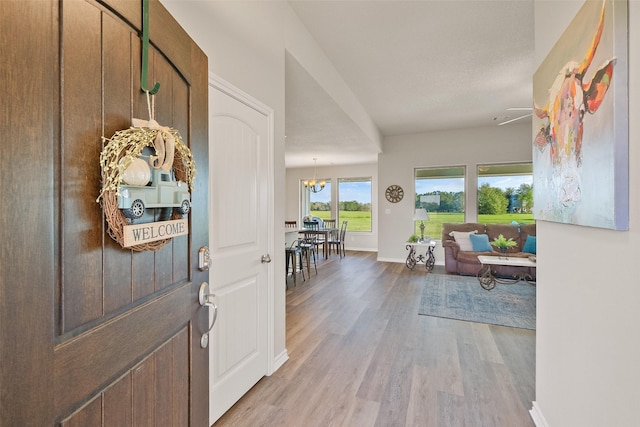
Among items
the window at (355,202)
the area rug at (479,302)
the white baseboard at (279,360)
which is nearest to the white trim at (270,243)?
the white baseboard at (279,360)

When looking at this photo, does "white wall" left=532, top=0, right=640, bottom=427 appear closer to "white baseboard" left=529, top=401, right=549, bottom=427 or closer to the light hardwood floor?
"white baseboard" left=529, top=401, right=549, bottom=427

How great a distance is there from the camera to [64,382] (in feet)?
1.93

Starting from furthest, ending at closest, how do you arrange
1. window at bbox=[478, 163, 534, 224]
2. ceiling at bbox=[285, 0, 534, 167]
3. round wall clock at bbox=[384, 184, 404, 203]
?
1. round wall clock at bbox=[384, 184, 404, 203]
2. window at bbox=[478, 163, 534, 224]
3. ceiling at bbox=[285, 0, 534, 167]

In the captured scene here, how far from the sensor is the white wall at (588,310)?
3.08 ft

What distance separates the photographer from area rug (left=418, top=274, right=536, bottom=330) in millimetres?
3340

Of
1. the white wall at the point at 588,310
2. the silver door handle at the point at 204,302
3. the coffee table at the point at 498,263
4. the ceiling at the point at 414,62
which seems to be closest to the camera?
the white wall at the point at 588,310

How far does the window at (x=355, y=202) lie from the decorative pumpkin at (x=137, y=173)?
8222 mm

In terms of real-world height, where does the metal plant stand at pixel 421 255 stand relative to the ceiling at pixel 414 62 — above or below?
below

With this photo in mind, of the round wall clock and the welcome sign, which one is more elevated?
the round wall clock

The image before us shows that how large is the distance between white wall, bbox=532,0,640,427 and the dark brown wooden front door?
1507 millimetres

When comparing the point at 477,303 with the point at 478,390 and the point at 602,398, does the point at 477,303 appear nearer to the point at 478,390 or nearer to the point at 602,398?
the point at 478,390

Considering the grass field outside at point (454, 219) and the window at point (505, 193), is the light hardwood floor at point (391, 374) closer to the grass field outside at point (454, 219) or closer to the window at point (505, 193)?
the grass field outside at point (454, 219)

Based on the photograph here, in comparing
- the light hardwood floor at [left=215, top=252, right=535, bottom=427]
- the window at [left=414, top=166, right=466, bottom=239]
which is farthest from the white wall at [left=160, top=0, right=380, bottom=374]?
the window at [left=414, top=166, right=466, bottom=239]

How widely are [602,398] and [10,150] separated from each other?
1.90 meters
